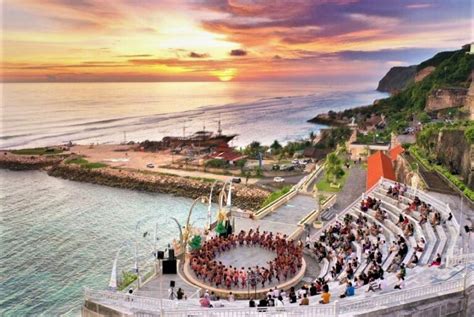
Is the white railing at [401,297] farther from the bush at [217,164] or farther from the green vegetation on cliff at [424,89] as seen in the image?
the green vegetation on cliff at [424,89]

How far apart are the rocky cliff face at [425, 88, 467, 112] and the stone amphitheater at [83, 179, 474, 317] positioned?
231 ft

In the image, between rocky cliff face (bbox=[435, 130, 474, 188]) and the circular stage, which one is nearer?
the circular stage

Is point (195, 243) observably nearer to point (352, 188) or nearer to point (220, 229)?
point (220, 229)

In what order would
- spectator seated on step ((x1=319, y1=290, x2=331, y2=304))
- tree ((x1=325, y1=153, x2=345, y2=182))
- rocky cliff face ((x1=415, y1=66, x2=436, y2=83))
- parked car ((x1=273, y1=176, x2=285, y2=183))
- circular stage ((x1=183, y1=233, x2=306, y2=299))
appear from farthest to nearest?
rocky cliff face ((x1=415, y1=66, x2=436, y2=83)), parked car ((x1=273, y1=176, x2=285, y2=183)), tree ((x1=325, y1=153, x2=345, y2=182)), circular stage ((x1=183, y1=233, x2=306, y2=299)), spectator seated on step ((x1=319, y1=290, x2=331, y2=304))

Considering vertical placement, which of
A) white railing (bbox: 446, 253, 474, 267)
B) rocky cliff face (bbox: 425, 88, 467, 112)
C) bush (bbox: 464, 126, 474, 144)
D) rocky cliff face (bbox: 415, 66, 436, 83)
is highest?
rocky cliff face (bbox: 415, 66, 436, 83)

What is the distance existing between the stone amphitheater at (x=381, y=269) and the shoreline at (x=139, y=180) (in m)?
30.0

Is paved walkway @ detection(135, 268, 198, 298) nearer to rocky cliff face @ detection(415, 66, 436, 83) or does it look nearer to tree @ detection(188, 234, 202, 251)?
tree @ detection(188, 234, 202, 251)

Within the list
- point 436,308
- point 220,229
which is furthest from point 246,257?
point 436,308

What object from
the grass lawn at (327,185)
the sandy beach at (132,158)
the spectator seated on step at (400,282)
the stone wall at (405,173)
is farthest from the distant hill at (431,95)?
the spectator seated on step at (400,282)

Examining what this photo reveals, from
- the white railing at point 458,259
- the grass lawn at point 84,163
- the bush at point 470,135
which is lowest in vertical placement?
the grass lawn at point 84,163

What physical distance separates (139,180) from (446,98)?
220ft

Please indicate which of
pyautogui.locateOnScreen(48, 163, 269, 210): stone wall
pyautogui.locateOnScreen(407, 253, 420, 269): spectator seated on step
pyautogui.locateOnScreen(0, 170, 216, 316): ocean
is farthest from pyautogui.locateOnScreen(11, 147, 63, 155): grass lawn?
pyautogui.locateOnScreen(407, 253, 420, 269): spectator seated on step

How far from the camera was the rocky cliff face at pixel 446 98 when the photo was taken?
93.8 m

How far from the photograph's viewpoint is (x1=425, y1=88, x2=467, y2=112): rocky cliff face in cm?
9375
